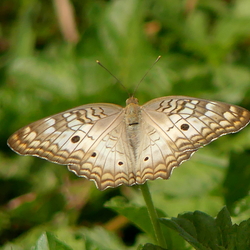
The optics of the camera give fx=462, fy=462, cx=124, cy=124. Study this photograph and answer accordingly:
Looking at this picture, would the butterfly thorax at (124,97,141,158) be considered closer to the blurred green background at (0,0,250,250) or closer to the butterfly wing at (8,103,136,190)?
the butterfly wing at (8,103,136,190)

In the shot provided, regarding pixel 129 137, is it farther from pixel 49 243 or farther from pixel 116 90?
pixel 116 90

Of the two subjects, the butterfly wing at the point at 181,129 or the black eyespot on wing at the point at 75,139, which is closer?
the butterfly wing at the point at 181,129

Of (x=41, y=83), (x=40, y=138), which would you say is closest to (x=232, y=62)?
(x=41, y=83)

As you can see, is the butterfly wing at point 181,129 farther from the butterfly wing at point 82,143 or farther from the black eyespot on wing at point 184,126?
the butterfly wing at point 82,143

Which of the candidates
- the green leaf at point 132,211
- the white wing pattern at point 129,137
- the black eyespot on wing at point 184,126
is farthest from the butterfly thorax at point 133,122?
the green leaf at point 132,211

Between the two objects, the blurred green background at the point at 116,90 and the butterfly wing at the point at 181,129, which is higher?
the butterfly wing at the point at 181,129

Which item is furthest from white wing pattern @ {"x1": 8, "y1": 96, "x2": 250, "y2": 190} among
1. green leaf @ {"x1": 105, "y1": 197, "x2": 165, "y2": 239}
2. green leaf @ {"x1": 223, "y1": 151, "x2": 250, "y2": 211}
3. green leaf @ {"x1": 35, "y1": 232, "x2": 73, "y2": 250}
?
green leaf @ {"x1": 223, "y1": 151, "x2": 250, "y2": 211}

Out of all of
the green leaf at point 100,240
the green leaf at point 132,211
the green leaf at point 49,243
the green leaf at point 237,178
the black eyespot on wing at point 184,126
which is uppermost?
the black eyespot on wing at point 184,126
